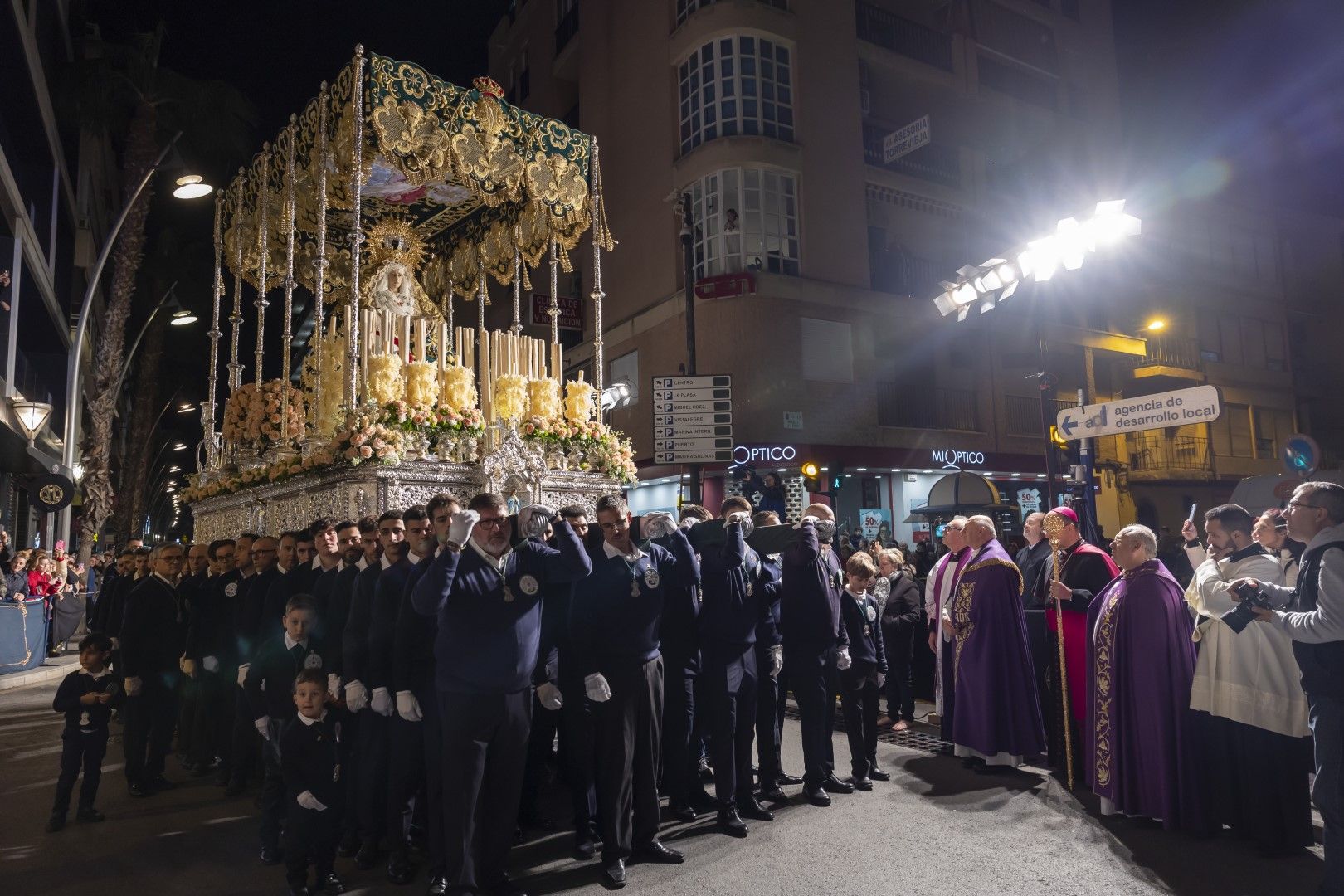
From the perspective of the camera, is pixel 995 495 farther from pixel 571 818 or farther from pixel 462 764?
pixel 462 764

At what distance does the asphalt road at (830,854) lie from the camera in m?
5.12

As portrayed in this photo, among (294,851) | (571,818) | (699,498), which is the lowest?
(571,818)

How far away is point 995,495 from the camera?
19.5 meters

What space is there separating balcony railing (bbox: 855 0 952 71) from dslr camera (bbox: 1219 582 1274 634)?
21.3 metres

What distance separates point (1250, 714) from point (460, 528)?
4799 millimetres

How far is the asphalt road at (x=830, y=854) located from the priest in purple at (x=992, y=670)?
0.31 m

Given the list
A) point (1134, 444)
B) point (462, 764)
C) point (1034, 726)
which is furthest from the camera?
point (1134, 444)

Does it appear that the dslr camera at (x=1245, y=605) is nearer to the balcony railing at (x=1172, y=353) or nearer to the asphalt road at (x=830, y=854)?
the asphalt road at (x=830, y=854)

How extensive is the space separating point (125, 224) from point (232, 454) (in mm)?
9870

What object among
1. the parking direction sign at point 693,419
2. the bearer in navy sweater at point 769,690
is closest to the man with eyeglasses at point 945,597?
the bearer in navy sweater at point 769,690

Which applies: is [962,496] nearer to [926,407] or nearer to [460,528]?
[926,407]

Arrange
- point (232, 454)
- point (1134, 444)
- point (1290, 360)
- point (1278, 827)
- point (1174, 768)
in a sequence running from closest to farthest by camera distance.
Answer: point (1278, 827) < point (1174, 768) < point (232, 454) < point (1134, 444) < point (1290, 360)

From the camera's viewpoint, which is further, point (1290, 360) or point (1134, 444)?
point (1290, 360)

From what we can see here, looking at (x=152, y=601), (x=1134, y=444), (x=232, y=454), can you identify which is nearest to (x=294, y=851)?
(x=152, y=601)
